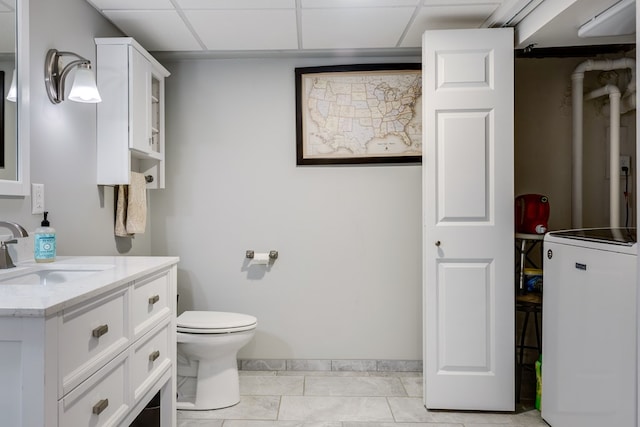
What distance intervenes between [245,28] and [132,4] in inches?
23.0

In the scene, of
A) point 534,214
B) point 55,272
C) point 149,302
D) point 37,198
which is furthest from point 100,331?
point 534,214

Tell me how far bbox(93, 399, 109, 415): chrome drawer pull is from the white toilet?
37.9 inches

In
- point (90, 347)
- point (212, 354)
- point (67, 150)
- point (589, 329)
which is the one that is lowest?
point (212, 354)

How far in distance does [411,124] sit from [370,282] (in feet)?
3.56

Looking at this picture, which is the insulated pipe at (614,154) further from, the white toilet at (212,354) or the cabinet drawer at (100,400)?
the cabinet drawer at (100,400)

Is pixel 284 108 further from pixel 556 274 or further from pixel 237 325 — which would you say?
pixel 556 274

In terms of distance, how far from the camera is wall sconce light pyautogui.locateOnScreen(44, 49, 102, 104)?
1.80 metres

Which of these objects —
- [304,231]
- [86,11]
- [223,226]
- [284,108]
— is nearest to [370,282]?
[304,231]

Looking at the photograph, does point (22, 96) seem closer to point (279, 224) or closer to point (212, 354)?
point (212, 354)

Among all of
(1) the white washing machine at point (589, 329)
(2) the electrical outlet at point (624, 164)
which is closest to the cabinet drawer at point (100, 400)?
(1) the white washing machine at point (589, 329)

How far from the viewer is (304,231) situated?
2855mm

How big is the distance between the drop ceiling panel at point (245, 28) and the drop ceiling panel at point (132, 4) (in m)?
0.13

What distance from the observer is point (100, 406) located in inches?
48.9

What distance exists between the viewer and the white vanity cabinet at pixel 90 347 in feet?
3.17
